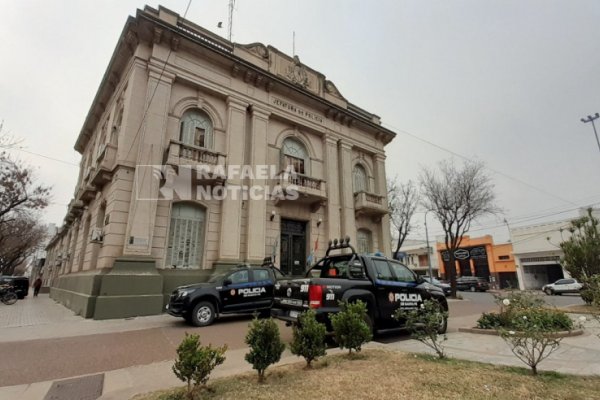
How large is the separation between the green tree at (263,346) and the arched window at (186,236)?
909 centimetres

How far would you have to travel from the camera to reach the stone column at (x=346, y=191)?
17453 mm

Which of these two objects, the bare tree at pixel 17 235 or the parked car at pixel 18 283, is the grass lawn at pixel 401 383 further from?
the bare tree at pixel 17 235

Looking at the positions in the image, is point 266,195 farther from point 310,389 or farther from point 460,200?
point 460,200

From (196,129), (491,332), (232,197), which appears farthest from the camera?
(196,129)

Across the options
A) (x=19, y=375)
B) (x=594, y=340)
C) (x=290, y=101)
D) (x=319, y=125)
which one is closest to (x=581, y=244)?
(x=594, y=340)

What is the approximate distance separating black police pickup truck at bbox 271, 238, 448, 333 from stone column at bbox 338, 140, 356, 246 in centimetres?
925

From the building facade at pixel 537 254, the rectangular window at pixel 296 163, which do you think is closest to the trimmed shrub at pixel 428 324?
the rectangular window at pixel 296 163

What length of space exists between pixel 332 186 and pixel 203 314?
10512 mm

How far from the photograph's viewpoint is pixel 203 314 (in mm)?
8867

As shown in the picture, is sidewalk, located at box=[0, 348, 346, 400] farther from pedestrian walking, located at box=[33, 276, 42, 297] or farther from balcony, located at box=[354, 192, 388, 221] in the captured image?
pedestrian walking, located at box=[33, 276, 42, 297]

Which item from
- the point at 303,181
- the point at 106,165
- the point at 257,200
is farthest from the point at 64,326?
the point at 303,181

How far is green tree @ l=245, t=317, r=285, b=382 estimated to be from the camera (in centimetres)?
390

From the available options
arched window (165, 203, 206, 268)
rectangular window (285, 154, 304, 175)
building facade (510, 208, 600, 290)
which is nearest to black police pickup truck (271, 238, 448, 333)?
arched window (165, 203, 206, 268)

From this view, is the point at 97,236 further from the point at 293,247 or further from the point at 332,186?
the point at 332,186
